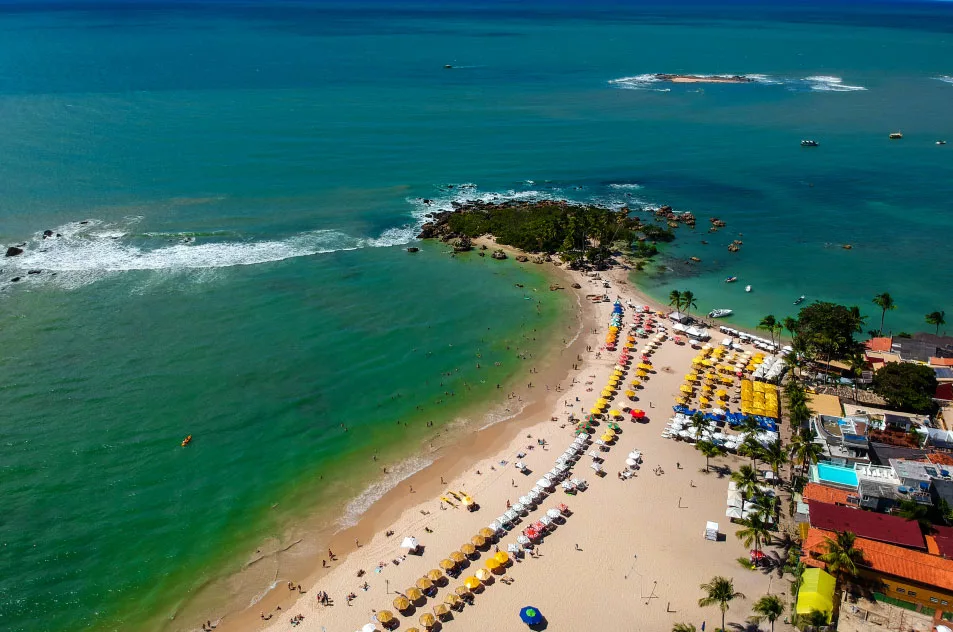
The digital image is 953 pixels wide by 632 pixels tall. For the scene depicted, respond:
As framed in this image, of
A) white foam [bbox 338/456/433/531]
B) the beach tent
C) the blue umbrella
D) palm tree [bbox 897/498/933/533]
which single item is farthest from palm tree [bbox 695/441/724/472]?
white foam [bbox 338/456/433/531]

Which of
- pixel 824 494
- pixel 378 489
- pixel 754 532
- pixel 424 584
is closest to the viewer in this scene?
pixel 424 584

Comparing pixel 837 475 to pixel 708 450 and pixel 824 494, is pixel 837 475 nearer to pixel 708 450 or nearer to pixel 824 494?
pixel 824 494

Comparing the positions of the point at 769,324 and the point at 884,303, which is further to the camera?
the point at 884,303

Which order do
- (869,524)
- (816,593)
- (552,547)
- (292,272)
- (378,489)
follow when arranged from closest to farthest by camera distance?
1. (816,593)
2. (869,524)
3. (552,547)
4. (378,489)
5. (292,272)

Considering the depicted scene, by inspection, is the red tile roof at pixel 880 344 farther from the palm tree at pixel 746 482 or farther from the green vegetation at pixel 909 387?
the palm tree at pixel 746 482

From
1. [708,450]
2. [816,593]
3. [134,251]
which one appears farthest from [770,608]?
[134,251]

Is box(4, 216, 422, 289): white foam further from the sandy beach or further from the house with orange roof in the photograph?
the house with orange roof

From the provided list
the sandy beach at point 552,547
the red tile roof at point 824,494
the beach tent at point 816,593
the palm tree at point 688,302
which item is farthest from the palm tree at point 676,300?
the beach tent at point 816,593
